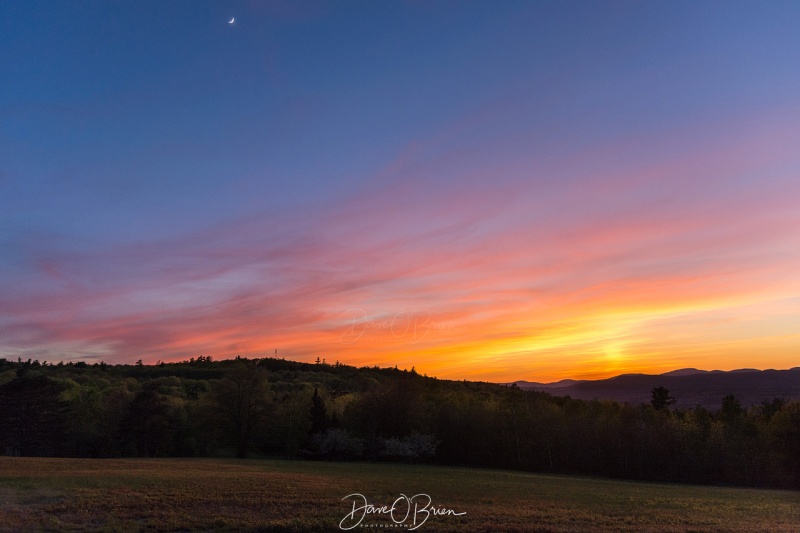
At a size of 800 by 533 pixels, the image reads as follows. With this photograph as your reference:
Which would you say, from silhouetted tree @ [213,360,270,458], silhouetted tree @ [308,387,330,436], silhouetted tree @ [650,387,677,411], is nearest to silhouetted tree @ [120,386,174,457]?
silhouetted tree @ [213,360,270,458]

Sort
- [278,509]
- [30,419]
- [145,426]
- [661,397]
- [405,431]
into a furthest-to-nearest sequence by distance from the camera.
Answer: [661,397]
[145,426]
[30,419]
[405,431]
[278,509]

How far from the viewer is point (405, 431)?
268 feet

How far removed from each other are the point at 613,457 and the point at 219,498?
7033cm

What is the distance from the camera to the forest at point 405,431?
73812 millimetres

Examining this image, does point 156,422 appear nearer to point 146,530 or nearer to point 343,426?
point 343,426

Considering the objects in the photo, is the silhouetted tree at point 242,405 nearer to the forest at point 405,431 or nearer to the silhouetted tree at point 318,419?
the forest at point 405,431

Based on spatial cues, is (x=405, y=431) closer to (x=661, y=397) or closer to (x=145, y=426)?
(x=145, y=426)

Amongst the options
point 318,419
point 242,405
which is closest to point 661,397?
point 318,419

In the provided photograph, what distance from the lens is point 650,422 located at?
80.8 meters

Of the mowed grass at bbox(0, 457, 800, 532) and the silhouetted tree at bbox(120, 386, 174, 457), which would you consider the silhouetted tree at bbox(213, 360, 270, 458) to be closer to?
the silhouetted tree at bbox(120, 386, 174, 457)

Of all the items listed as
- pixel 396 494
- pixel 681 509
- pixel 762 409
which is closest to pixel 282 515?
pixel 396 494

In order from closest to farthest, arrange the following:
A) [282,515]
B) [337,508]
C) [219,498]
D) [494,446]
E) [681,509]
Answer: [282,515]
[337,508]
[219,498]
[681,509]
[494,446]

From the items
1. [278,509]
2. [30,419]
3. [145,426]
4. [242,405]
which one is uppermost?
[242,405]

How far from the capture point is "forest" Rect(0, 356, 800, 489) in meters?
73.8
